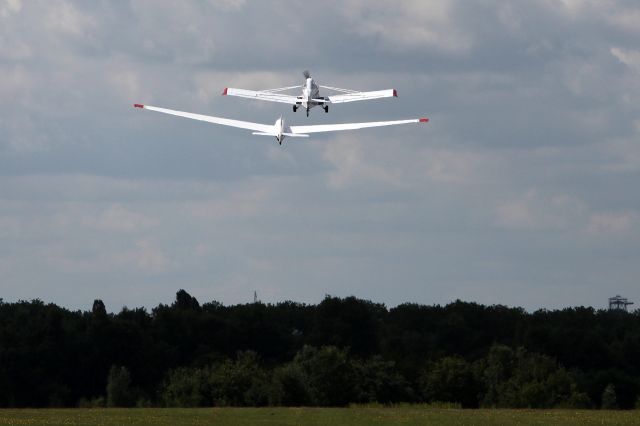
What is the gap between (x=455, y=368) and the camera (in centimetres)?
12231

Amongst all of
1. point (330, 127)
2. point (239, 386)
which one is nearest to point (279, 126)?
point (330, 127)

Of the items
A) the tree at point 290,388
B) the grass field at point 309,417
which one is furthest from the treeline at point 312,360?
the grass field at point 309,417

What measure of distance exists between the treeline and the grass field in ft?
81.7

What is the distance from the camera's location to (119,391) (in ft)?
428

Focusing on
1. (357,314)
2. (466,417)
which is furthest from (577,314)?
(466,417)

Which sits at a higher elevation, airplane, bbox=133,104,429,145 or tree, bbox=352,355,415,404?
airplane, bbox=133,104,429,145

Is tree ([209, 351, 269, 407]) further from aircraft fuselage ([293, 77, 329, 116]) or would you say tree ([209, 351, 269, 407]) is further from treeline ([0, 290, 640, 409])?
aircraft fuselage ([293, 77, 329, 116])

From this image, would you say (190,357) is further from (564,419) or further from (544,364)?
(564,419)

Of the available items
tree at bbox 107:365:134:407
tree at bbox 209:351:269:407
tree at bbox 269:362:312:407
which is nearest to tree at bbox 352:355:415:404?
tree at bbox 269:362:312:407

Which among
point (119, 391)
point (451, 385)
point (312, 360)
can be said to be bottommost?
point (119, 391)

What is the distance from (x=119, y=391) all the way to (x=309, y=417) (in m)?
51.5

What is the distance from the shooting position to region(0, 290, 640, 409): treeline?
11588 centimetres

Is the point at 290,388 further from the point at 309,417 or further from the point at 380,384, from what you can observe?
the point at 309,417

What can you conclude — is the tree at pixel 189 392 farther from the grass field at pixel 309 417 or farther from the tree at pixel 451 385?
the grass field at pixel 309 417
